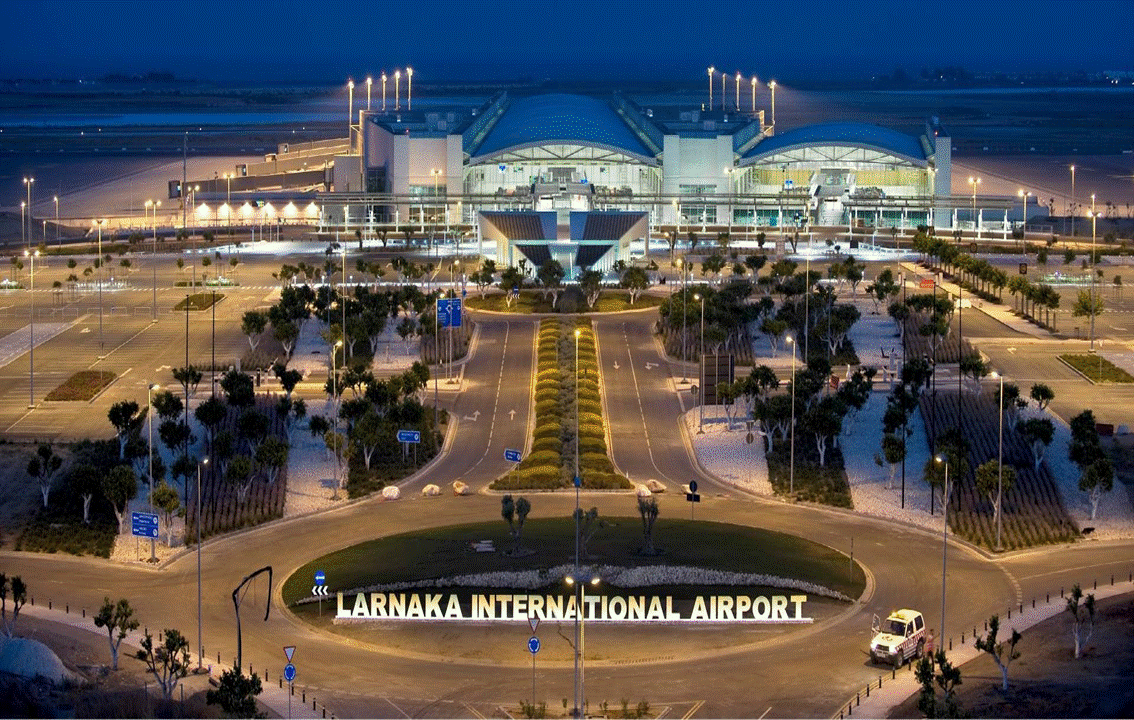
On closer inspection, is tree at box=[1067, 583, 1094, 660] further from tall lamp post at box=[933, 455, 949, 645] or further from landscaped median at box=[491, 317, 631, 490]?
landscaped median at box=[491, 317, 631, 490]

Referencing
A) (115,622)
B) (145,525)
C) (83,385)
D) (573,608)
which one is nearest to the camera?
(115,622)

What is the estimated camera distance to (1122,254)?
374 feet

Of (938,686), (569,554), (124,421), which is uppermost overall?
(124,421)

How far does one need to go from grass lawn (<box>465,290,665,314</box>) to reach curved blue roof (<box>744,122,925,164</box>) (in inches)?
1489

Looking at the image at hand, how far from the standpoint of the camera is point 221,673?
4341 centimetres

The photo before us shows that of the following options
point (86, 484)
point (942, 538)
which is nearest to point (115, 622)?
point (86, 484)

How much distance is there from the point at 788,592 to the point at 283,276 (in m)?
52.0

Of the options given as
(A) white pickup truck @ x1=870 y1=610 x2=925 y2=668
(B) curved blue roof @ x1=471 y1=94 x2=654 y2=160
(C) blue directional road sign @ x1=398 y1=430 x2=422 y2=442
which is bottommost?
(A) white pickup truck @ x1=870 y1=610 x2=925 y2=668

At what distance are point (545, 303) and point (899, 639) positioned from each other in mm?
49703

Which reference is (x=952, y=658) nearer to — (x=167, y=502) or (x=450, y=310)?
(x=167, y=502)

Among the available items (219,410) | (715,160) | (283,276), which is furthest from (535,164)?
(219,410)

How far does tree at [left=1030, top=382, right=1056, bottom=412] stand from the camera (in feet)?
222

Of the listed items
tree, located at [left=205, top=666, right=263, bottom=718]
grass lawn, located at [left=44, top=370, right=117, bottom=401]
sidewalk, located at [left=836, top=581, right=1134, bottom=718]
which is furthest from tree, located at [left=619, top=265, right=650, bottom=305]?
tree, located at [left=205, top=666, right=263, bottom=718]

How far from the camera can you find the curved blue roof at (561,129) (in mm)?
128375
